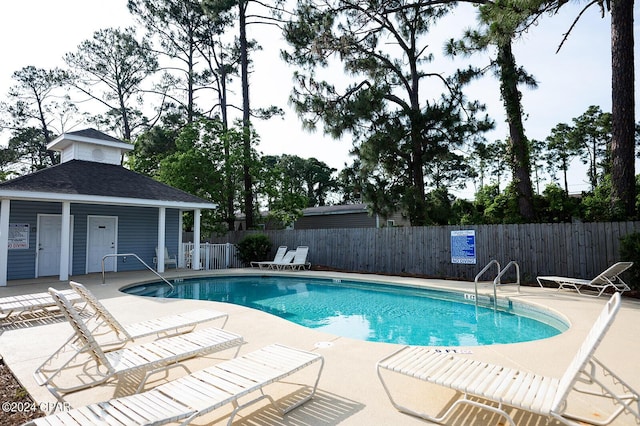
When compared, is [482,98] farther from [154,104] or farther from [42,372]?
[154,104]

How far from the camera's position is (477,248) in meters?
11.1

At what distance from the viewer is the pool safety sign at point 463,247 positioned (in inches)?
441

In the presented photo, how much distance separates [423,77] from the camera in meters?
14.7

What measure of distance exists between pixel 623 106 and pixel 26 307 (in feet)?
44.4

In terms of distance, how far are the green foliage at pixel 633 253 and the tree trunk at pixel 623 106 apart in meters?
1.71

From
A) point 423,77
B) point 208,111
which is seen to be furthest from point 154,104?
point 423,77

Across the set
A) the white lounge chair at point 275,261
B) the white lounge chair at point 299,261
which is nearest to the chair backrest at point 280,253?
the white lounge chair at point 275,261

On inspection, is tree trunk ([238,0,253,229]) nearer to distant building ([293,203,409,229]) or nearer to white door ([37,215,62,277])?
distant building ([293,203,409,229])

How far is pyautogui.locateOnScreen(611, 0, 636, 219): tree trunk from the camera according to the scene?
9219 millimetres

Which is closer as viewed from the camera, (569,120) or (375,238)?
(375,238)

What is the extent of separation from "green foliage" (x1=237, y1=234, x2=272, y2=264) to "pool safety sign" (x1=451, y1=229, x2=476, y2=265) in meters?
7.68

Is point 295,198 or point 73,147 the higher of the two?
point 73,147

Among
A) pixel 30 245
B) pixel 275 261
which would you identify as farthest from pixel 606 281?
pixel 30 245

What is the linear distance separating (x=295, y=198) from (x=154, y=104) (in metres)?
12.9
